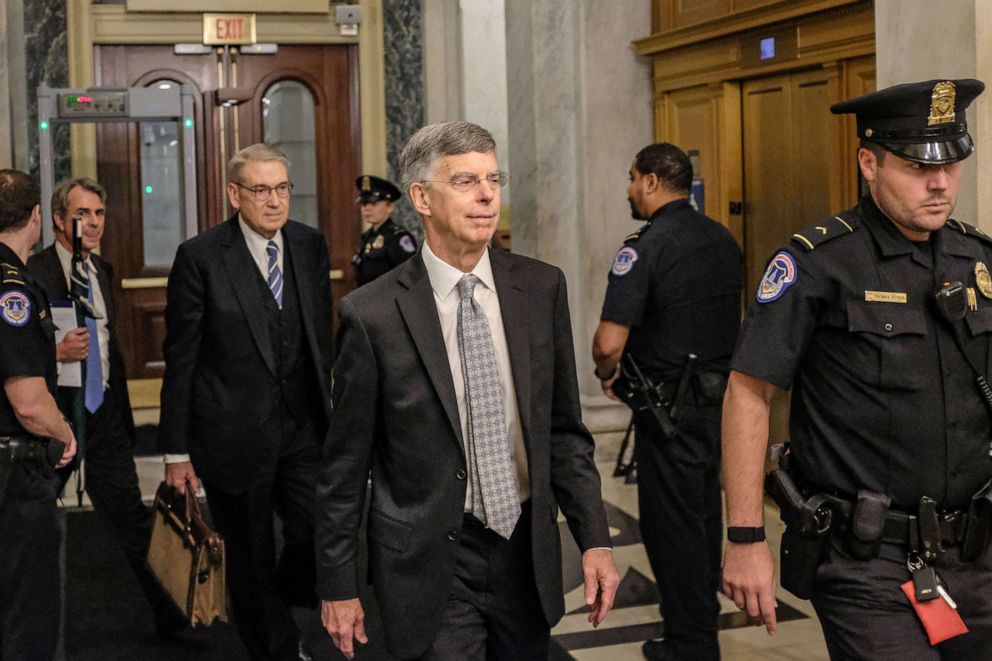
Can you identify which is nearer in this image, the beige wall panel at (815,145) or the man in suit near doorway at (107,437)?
the man in suit near doorway at (107,437)

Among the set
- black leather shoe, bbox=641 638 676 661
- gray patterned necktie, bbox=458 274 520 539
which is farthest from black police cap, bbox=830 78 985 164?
black leather shoe, bbox=641 638 676 661

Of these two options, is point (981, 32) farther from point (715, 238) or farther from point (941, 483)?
point (941, 483)

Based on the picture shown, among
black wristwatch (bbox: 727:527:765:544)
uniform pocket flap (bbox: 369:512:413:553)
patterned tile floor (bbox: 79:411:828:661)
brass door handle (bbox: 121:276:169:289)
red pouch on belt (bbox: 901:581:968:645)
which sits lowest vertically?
patterned tile floor (bbox: 79:411:828:661)

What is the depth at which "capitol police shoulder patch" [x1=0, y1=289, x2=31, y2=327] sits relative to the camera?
3.38m

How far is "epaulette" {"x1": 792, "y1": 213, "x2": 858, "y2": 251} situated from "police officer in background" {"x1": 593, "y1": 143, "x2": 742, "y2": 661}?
149cm

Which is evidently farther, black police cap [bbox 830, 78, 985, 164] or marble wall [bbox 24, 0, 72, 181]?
marble wall [bbox 24, 0, 72, 181]

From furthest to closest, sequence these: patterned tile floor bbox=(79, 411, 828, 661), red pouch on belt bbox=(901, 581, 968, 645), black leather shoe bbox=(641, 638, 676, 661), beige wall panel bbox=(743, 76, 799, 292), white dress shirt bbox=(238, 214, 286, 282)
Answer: beige wall panel bbox=(743, 76, 799, 292) → patterned tile floor bbox=(79, 411, 828, 661) → black leather shoe bbox=(641, 638, 676, 661) → white dress shirt bbox=(238, 214, 286, 282) → red pouch on belt bbox=(901, 581, 968, 645)

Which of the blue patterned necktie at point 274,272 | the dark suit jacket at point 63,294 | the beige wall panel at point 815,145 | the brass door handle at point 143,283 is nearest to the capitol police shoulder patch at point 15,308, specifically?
the blue patterned necktie at point 274,272

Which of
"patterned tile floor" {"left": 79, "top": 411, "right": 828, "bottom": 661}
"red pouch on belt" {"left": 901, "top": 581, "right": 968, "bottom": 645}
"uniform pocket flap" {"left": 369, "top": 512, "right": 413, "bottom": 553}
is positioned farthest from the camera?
"patterned tile floor" {"left": 79, "top": 411, "right": 828, "bottom": 661}

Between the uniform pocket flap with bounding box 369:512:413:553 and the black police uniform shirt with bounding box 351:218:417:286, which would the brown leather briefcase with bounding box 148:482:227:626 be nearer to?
the uniform pocket flap with bounding box 369:512:413:553

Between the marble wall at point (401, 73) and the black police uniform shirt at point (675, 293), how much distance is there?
5766mm

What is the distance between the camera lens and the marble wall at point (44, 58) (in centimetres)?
934

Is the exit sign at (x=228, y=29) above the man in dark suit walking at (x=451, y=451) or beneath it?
above

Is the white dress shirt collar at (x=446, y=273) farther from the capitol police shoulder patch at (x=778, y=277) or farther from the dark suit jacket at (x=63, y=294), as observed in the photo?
the dark suit jacket at (x=63, y=294)
